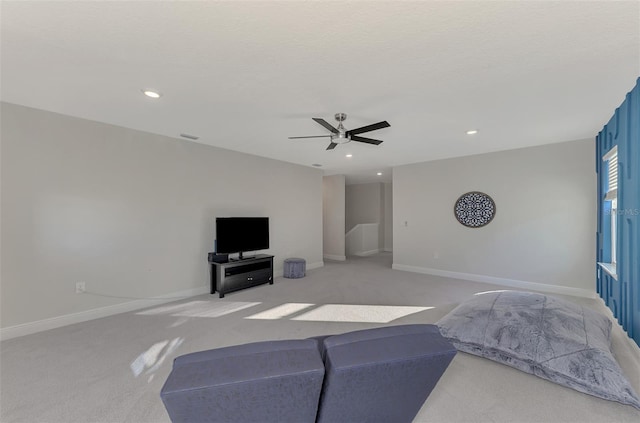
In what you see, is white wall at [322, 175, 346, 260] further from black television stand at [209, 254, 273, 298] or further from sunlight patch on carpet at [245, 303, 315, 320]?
sunlight patch on carpet at [245, 303, 315, 320]

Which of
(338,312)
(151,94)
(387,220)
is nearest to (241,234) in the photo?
(338,312)

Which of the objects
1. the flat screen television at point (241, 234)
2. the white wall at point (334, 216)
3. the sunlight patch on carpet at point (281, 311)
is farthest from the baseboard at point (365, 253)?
the sunlight patch on carpet at point (281, 311)

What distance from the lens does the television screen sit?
4281 millimetres

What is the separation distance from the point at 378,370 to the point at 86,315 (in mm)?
3918

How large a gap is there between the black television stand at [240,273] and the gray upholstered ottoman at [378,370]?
11.1 feet

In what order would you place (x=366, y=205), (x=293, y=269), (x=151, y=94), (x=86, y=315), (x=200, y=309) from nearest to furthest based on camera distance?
(x=151, y=94), (x=86, y=315), (x=200, y=309), (x=293, y=269), (x=366, y=205)

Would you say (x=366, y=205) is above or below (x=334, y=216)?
above

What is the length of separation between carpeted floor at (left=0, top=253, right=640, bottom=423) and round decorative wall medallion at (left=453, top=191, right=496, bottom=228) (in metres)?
1.42

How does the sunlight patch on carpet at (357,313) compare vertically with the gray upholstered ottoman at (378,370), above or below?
below

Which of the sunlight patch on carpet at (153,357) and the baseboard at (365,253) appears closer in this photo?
the sunlight patch on carpet at (153,357)

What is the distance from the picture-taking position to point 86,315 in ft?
10.5

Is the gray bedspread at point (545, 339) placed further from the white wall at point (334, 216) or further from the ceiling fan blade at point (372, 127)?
the white wall at point (334, 216)

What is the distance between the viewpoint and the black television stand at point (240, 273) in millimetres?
4117

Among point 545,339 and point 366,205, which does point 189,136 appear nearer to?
point 545,339
